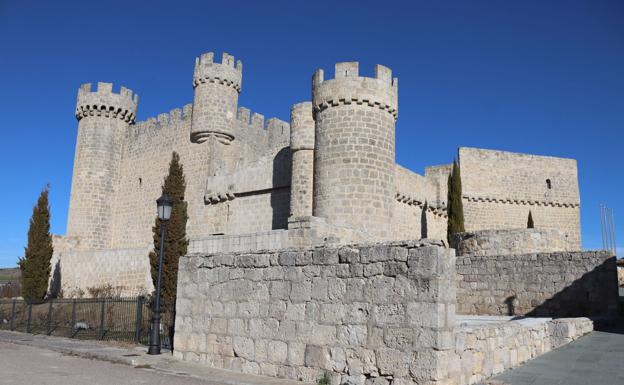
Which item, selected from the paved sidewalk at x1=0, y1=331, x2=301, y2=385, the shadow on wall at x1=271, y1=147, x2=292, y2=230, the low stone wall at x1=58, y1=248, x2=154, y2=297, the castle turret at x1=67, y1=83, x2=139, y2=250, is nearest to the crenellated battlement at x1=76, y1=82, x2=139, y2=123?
the castle turret at x1=67, y1=83, x2=139, y2=250

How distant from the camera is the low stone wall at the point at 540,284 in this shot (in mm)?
12172

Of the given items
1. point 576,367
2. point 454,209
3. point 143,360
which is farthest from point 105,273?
point 576,367

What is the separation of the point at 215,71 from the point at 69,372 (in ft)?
66.0

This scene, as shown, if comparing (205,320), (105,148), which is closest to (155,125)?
(105,148)

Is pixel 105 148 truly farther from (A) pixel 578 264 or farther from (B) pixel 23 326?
(A) pixel 578 264

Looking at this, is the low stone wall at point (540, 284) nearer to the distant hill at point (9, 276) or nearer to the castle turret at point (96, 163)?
the castle turret at point (96, 163)

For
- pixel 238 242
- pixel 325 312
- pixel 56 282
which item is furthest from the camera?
pixel 56 282

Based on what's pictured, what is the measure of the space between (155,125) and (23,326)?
51.1ft

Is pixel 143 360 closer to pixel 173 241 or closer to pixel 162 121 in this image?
pixel 173 241

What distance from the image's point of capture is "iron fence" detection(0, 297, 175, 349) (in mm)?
12448

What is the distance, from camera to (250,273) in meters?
8.03

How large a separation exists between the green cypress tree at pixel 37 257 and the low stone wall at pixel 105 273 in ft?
3.93

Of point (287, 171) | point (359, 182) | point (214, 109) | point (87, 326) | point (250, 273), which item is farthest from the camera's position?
point (214, 109)

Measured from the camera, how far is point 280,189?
2192 centimetres
